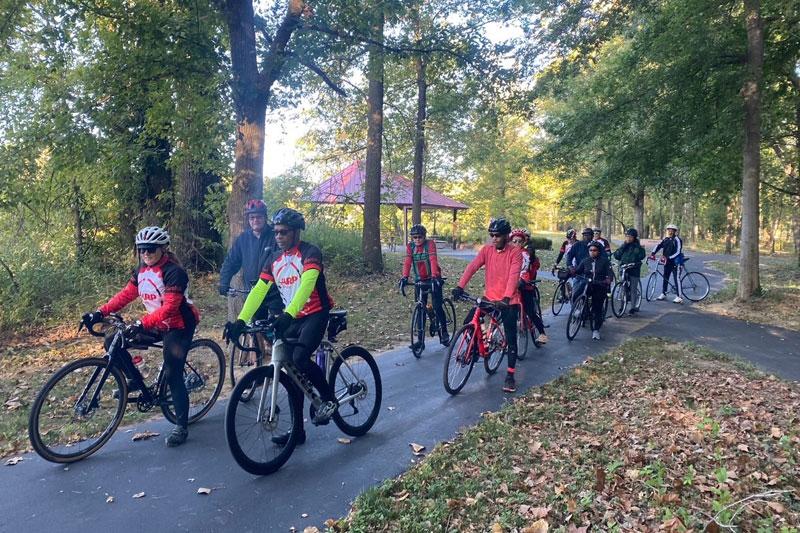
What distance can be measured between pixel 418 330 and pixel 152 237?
444cm

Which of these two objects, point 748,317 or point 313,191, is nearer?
point 748,317

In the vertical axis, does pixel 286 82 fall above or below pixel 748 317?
above

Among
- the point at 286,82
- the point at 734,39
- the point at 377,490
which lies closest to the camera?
the point at 377,490

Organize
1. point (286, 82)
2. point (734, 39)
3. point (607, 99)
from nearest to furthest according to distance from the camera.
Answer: point (286, 82), point (734, 39), point (607, 99)

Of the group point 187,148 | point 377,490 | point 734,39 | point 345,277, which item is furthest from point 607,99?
point 377,490

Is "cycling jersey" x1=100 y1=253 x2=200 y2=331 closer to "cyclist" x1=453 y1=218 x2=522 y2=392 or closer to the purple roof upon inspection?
"cyclist" x1=453 y1=218 x2=522 y2=392

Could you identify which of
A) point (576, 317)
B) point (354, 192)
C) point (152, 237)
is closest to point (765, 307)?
point (576, 317)

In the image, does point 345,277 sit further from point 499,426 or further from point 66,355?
point 499,426

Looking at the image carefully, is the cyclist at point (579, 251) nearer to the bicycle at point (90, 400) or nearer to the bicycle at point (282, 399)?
the bicycle at point (282, 399)

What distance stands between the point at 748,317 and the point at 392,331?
8.00 m

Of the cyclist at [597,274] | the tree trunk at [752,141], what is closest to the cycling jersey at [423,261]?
the cyclist at [597,274]

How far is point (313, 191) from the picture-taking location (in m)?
16.6

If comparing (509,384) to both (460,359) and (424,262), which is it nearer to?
(460,359)

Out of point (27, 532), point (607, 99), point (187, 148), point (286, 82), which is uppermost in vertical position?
point (607, 99)
